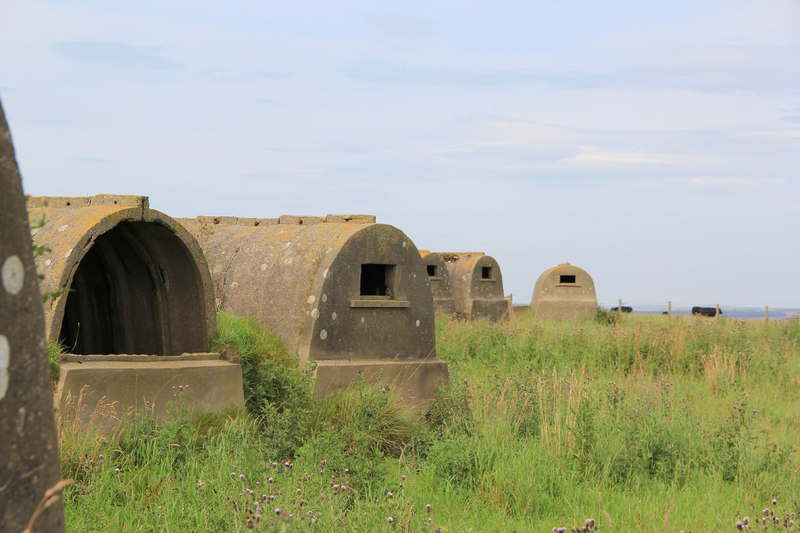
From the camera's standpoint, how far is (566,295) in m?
28.2

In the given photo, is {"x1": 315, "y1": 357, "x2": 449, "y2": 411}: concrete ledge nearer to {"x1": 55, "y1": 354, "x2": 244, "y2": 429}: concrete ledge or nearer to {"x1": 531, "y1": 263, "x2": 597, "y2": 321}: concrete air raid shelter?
{"x1": 55, "y1": 354, "x2": 244, "y2": 429}: concrete ledge

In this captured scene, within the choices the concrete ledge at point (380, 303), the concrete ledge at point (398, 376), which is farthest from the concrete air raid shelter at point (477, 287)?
the concrete ledge at point (380, 303)

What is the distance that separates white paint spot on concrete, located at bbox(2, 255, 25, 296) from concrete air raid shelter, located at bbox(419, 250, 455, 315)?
23.3 meters

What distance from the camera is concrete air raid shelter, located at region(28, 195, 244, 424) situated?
688 centimetres

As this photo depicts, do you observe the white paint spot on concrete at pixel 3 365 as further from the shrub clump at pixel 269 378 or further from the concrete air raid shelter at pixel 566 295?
the concrete air raid shelter at pixel 566 295

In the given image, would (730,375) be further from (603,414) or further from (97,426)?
(97,426)

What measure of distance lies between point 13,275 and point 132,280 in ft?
21.4

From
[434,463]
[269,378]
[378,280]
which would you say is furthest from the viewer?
[378,280]

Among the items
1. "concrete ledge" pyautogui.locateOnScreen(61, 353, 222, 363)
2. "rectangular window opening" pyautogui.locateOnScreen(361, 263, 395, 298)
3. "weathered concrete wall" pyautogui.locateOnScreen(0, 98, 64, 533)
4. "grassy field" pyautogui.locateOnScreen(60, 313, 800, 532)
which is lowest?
"grassy field" pyautogui.locateOnScreen(60, 313, 800, 532)

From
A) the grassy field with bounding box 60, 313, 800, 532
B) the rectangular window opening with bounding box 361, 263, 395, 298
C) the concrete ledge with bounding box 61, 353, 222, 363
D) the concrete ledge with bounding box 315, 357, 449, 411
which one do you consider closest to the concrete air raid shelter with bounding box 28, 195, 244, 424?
the concrete ledge with bounding box 61, 353, 222, 363

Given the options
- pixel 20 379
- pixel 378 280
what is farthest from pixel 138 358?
pixel 20 379

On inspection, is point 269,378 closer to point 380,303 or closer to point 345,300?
point 345,300

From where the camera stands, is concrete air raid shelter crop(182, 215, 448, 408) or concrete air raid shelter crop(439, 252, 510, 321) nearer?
concrete air raid shelter crop(182, 215, 448, 408)

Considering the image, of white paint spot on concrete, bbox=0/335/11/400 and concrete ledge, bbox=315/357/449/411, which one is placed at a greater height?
white paint spot on concrete, bbox=0/335/11/400
